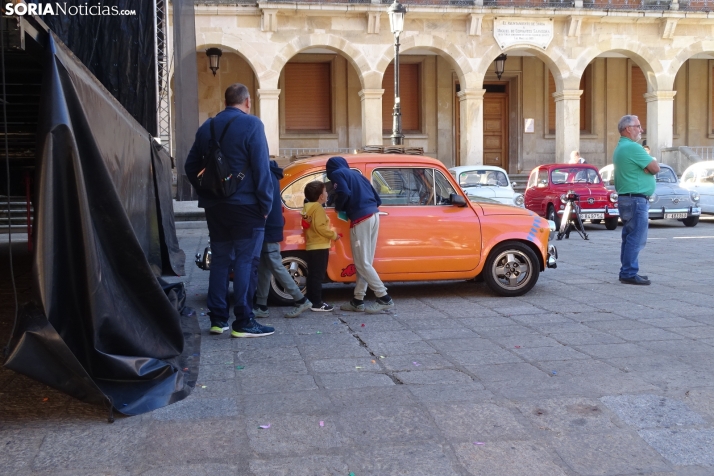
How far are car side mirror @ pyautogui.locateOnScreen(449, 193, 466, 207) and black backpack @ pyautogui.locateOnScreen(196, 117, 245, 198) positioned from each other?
2860 millimetres

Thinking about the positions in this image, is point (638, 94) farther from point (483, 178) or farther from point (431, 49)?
point (483, 178)

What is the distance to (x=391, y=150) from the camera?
12523 millimetres

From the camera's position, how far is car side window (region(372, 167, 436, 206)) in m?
7.98

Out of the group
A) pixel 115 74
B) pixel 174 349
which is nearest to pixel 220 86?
pixel 115 74

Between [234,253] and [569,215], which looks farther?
[569,215]

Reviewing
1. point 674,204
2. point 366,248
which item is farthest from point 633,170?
point 674,204

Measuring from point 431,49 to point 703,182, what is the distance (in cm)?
937

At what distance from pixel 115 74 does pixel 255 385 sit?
555 cm

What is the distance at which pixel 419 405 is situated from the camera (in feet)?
14.4

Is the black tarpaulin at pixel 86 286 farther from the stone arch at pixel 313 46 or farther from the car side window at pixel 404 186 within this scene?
the stone arch at pixel 313 46

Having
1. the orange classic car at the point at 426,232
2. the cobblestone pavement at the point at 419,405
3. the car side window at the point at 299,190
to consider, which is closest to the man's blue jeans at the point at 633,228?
the orange classic car at the point at 426,232

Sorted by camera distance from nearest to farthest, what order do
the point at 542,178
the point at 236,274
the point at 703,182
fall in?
the point at 236,274, the point at 542,178, the point at 703,182

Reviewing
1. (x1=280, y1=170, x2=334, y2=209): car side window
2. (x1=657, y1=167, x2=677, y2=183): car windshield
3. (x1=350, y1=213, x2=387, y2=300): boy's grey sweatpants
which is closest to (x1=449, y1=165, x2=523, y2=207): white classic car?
(x1=657, y1=167, x2=677, y2=183): car windshield

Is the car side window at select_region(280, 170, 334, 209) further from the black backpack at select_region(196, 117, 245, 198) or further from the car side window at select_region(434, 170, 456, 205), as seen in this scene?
the black backpack at select_region(196, 117, 245, 198)
